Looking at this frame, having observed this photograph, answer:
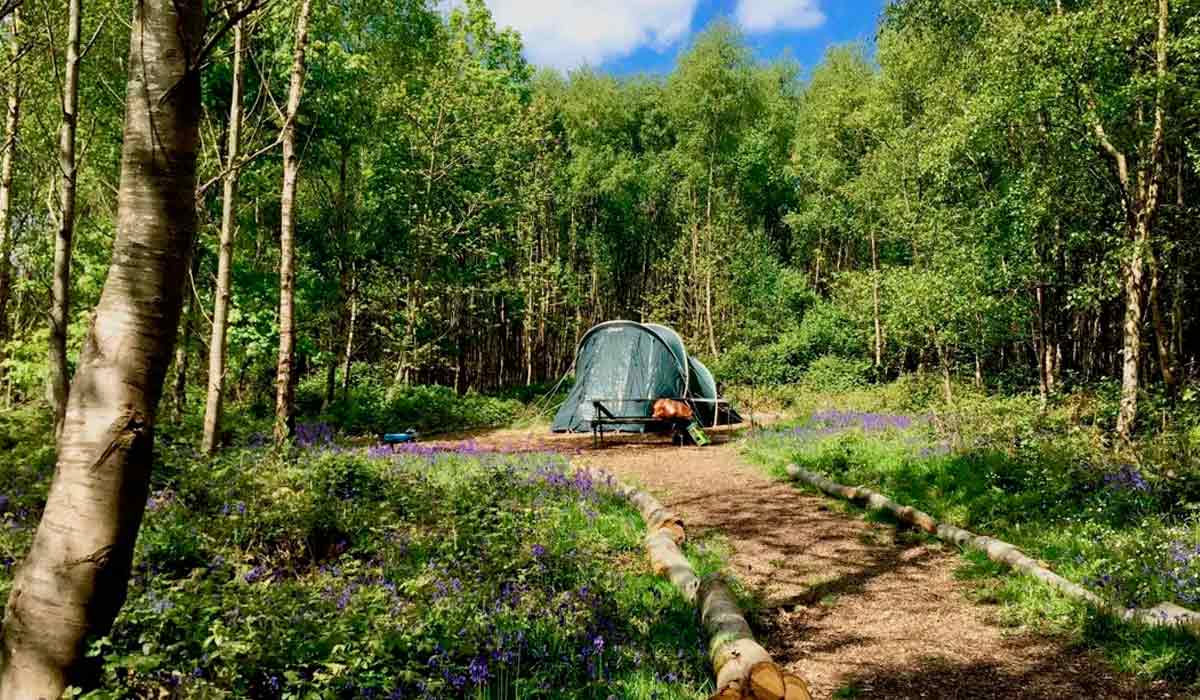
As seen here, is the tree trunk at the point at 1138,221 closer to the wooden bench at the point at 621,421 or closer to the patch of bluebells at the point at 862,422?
the patch of bluebells at the point at 862,422

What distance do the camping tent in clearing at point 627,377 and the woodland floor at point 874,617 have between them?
7873 millimetres

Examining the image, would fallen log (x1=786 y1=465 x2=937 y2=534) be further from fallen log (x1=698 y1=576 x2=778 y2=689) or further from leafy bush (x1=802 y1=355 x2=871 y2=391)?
leafy bush (x1=802 y1=355 x2=871 y2=391)

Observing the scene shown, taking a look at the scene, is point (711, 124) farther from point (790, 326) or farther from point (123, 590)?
point (123, 590)

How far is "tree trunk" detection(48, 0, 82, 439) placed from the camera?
316 inches

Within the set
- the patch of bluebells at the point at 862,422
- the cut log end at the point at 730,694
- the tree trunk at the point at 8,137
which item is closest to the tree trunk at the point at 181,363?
the tree trunk at the point at 8,137

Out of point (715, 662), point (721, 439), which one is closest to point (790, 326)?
point (721, 439)

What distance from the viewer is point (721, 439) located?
16.8 meters

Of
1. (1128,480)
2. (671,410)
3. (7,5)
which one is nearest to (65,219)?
(7,5)

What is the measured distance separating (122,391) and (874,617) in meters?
5.39

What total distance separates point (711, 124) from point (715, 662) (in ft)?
117

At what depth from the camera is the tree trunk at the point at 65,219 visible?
8.03 metres

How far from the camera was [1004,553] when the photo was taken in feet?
21.0

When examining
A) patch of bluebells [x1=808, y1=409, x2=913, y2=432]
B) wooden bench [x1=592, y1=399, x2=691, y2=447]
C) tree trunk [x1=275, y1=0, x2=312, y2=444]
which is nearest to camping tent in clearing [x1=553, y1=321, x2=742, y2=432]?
wooden bench [x1=592, y1=399, x2=691, y2=447]

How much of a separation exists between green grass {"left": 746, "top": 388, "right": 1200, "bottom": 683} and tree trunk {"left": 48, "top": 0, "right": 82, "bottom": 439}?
1013 centimetres
